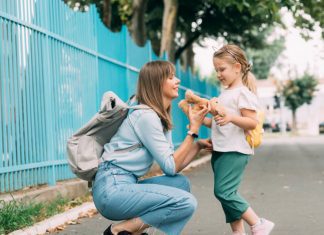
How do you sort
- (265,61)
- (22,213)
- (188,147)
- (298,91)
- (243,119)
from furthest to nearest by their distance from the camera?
1. (265,61)
2. (298,91)
3. (22,213)
4. (243,119)
5. (188,147)

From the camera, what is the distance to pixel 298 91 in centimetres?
5391

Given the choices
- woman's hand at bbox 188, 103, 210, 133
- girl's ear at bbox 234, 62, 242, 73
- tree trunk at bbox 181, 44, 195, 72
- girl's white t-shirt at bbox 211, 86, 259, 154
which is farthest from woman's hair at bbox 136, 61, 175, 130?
tree trunk at bbox 181, 44, 195, 72

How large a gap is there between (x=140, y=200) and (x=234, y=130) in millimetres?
1046

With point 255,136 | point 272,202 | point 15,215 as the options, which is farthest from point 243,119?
point 272,202

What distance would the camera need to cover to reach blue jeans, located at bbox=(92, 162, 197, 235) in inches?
152

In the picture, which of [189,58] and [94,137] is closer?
[94,137]

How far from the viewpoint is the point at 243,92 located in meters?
4.58

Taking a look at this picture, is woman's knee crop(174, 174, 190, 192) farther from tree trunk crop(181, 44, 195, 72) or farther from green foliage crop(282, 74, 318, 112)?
green foliage crop(282, 74, 318, 112)

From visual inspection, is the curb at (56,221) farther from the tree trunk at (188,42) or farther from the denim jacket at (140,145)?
the tree trunk at (188,42)

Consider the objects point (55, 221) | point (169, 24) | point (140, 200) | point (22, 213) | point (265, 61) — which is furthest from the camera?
point (265, 61)

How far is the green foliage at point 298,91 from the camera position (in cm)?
5344

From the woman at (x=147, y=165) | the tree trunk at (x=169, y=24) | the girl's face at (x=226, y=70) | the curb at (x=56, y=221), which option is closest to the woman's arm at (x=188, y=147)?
the woman at (x=147, y=165)

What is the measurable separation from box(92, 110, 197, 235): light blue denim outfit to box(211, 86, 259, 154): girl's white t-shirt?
67cm

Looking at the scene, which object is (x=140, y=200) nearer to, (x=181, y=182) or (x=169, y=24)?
(x=181, y=182)
